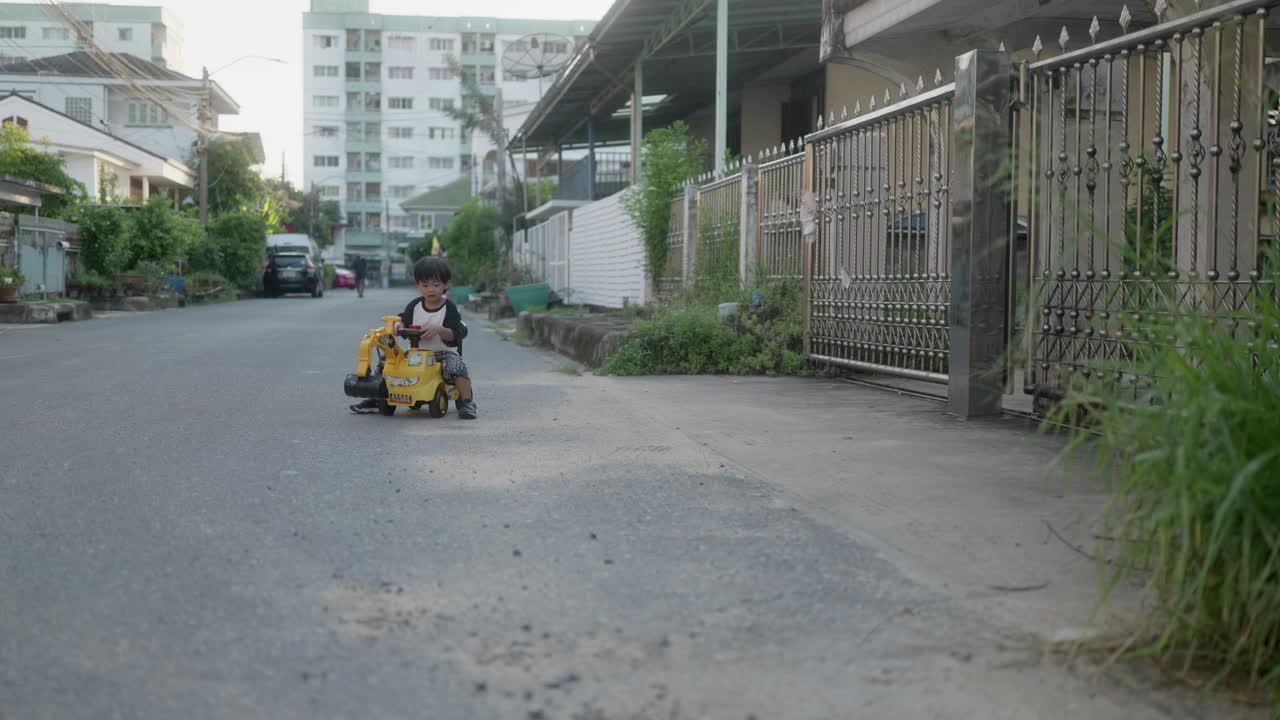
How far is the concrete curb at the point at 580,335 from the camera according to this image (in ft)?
37.1

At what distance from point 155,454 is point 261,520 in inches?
75.5

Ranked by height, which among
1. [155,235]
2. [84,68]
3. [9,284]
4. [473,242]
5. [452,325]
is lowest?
[452,325]

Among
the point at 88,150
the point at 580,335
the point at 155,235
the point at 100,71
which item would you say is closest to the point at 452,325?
the point at 580,335

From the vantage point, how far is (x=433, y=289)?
7.67 metres

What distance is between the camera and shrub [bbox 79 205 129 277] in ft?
92.2

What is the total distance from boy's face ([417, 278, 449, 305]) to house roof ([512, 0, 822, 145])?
11579 millimetres

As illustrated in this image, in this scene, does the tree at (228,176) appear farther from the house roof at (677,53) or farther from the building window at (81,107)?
the house roof at (677,53)

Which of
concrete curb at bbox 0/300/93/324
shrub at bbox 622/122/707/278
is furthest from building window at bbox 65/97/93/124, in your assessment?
shrub at bbox 622/122/707/278

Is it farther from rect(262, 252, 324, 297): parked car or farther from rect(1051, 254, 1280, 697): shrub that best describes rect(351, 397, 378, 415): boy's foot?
rect(262, 252, 324, 297): parked car

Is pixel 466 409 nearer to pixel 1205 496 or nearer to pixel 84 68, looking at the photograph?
pixel 1205 496

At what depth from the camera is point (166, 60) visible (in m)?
89.2

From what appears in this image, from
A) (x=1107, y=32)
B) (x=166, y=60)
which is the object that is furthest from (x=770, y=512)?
(x=166, y=60)

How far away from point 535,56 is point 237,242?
15.1 m

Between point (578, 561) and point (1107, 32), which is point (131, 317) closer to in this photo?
point (1107, 32)
